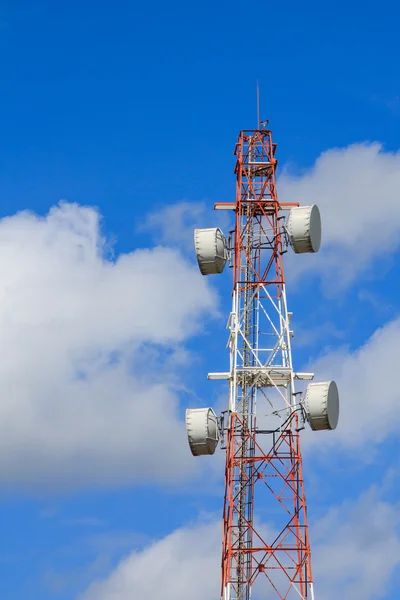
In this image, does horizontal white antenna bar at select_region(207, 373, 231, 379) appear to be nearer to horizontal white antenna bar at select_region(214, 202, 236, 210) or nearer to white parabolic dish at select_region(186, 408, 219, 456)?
white parabolic dish at select_region(186, 408, 219, 456)

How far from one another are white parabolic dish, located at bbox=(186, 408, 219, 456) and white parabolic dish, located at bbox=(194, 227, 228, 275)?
30.3 ft

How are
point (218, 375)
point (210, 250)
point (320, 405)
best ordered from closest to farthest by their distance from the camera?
point (320, 405) < point (218, 375) < point (210, 250)

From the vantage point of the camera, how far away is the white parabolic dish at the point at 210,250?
87.0 meters

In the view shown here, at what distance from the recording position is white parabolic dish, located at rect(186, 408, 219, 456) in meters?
83.1

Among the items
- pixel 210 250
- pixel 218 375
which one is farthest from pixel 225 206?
pixel 218 375

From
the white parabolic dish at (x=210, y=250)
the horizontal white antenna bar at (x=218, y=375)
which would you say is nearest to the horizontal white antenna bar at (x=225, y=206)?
the white parabolic dish at (x=210, y=250)

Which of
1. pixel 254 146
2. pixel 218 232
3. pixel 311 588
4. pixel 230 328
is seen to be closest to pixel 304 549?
pixel 311 588

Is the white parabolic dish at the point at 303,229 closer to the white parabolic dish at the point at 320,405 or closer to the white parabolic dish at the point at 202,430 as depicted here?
the white parabolic dish at the point at 320,405

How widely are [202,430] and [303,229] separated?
13927 millimetres

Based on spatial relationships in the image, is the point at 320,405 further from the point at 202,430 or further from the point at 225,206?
the point at 225,206

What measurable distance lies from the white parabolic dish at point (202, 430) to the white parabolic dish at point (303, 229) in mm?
11710

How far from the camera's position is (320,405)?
8256cm

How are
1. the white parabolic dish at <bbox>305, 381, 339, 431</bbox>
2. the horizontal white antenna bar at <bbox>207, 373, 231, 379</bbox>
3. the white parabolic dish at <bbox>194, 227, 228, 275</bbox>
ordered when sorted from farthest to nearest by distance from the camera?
the white parabolic dish at <bbox>194, 227, 228, 275</bbox>
the horizontal white antenna bar at <bbox>207, 373, 231, 379</bbox>
the white parabolic dish at <bbox>305, 381, 339, 431</bbox>

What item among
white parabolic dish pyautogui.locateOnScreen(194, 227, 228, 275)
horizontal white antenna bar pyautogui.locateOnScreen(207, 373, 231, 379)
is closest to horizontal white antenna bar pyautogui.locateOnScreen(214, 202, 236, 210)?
white parabolic dish pyautogui.locateOnScreen(194, 227, 228, 275)
